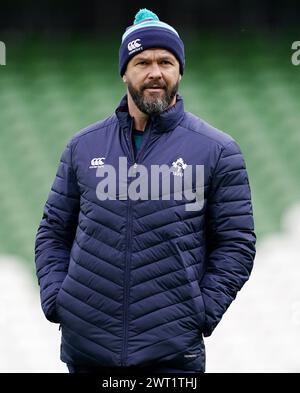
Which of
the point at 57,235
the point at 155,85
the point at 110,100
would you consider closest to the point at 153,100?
the point at 155,85

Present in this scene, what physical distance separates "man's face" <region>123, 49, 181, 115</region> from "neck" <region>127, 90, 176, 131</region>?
33 mm

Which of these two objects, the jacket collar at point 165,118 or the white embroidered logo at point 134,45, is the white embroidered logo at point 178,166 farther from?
the white embroidered logo at point 134,45

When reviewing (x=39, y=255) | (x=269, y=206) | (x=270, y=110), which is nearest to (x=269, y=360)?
(x=269, y=206)

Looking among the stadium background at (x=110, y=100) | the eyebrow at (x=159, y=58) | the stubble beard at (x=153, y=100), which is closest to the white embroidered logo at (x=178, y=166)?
the stubble beard at (x=153, y=100)

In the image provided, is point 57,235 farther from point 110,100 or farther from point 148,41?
point 110,100

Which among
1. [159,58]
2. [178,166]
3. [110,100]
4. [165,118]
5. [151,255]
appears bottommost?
[151,255]

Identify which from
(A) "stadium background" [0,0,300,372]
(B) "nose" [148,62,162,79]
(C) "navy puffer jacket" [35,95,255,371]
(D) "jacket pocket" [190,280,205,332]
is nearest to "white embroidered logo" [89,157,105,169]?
(C) "navy puffer jacket" [35,95,255,371]

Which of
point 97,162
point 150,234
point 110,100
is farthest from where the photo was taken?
point 110,100

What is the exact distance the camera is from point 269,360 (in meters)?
3.85

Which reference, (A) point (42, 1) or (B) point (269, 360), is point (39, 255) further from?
(A) point (42, 1)

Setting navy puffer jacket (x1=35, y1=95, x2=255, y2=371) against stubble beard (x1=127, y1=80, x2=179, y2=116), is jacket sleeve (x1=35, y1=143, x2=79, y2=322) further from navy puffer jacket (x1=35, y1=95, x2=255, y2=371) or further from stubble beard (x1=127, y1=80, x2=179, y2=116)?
stubble beard (x1=127, y1=80, x2=179, y2=116)

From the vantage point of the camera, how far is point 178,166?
242cm

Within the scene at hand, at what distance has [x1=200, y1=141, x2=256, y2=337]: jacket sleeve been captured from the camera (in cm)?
244

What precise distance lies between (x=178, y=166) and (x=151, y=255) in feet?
0.71
